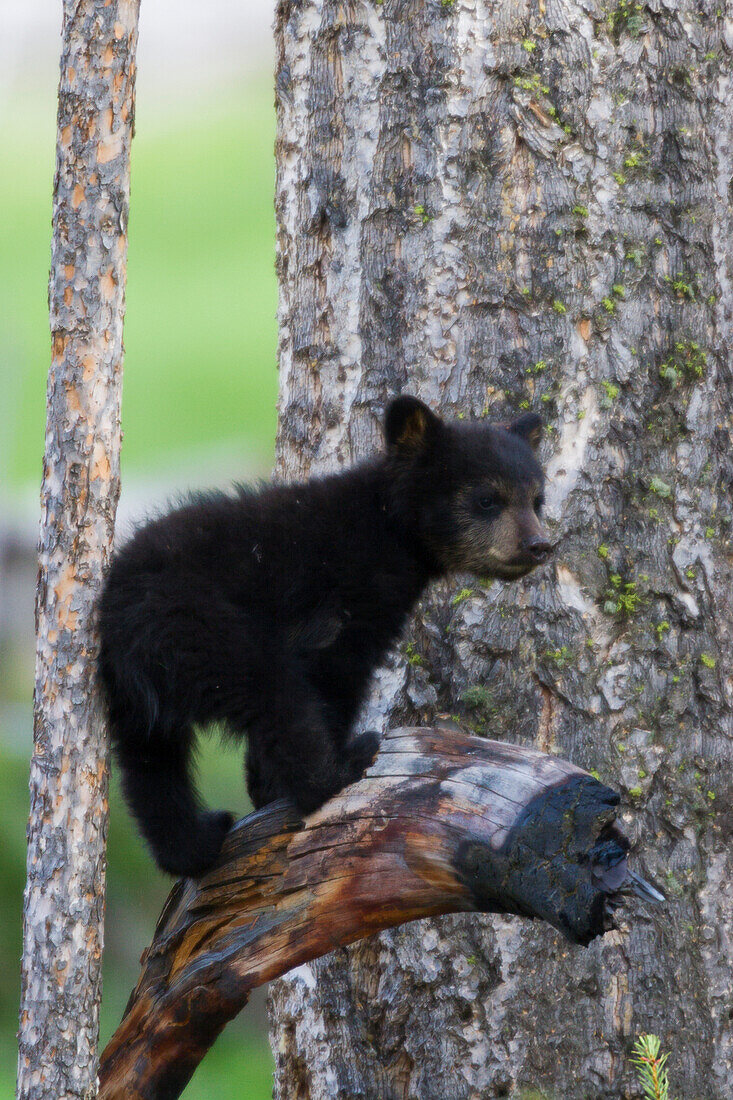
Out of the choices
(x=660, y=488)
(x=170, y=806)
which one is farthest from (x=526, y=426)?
(x=170, y=806)

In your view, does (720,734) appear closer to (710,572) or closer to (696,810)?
(696,810)

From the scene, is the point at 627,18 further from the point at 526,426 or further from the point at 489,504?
the point at 489,504

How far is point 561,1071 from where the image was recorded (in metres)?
3.69

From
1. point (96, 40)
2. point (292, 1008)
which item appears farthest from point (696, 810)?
point (96, 40)

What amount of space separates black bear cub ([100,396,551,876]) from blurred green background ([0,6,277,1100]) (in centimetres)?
553

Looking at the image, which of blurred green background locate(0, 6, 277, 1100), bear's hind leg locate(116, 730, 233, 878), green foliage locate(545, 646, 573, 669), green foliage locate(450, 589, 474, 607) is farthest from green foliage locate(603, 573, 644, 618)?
blurred green background locate(0, 6, 277, 1100)

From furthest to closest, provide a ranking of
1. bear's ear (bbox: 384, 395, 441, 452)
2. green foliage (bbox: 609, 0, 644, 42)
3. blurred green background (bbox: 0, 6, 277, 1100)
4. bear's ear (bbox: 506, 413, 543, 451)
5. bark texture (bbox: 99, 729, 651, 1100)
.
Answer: blurred green background (bbox: 0, 6, 277, 1100), green foliage (bbox: 609, 0, 644, 42), bear's ear (bbox: 506, 413, 543, 451), bear's ear (bbox: 384, 395, 441, 452), bark texture (bbox: 99, 729, 651, 1100)

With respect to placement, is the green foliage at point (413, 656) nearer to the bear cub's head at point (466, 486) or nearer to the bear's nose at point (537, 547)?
the bear cub's head at point (466, 486)

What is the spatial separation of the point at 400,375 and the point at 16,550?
7.12 metres

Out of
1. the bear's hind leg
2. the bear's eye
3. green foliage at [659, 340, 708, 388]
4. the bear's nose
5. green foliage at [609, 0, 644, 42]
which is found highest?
green foliage at [609, 0, 644, 42]

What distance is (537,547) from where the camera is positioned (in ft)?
11.9

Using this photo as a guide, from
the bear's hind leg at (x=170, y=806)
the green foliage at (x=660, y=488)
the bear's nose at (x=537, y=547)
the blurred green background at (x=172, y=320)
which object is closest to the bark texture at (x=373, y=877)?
the bear's hind leg at (x=170, y=806)

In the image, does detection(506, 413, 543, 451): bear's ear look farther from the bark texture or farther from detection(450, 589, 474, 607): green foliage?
the bark texture

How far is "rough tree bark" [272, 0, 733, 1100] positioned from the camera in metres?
3.78
